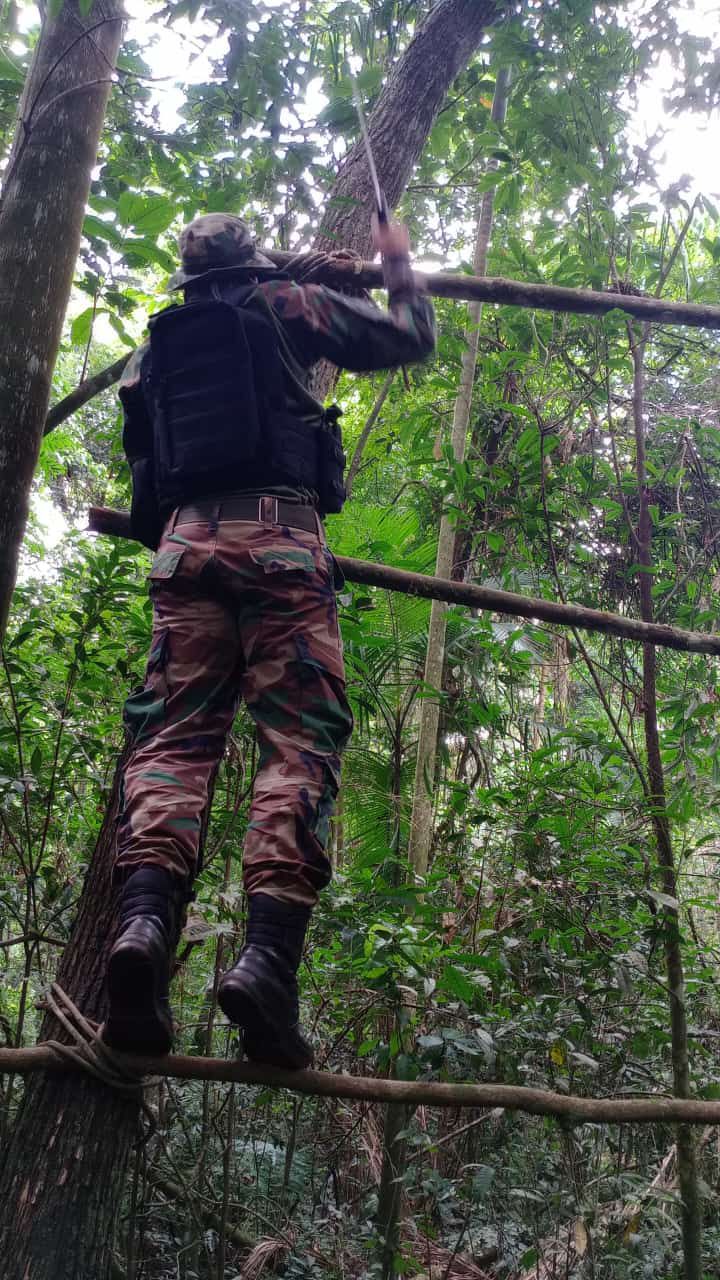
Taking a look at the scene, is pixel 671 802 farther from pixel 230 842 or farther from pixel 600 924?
pixel 230 842

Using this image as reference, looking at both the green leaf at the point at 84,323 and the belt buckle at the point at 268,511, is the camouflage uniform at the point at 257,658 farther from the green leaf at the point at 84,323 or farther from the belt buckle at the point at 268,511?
the green leaf at the point at 84,323

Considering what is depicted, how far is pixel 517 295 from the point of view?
254cm

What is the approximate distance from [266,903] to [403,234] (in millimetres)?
1891

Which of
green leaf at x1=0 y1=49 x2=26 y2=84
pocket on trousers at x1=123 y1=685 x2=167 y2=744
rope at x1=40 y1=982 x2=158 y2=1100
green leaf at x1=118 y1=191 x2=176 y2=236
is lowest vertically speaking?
rope at x1=40 y1=982 x2=158 y2=1100

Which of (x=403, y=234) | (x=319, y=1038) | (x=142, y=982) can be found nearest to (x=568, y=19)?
(x=403, y=234)

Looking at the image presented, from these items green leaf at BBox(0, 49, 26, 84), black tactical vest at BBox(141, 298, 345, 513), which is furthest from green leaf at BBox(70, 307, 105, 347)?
green leaf at BBox(0, 49, 26, 84)

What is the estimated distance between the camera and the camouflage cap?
2.26 m

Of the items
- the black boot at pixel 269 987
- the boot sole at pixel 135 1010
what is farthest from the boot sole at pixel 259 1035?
the boot sole at pixel 135 1010

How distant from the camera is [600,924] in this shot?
321cm

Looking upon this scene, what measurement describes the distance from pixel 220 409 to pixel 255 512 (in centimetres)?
27

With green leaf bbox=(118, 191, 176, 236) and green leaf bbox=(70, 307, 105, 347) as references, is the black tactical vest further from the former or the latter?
green leaf bbox=(70, 307, 105, 347)

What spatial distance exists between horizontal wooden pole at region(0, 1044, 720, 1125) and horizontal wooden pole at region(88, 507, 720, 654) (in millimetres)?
1451

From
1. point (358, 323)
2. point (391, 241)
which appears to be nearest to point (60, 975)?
point (358, 323)

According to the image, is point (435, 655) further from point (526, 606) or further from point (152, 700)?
point (152, 700)
